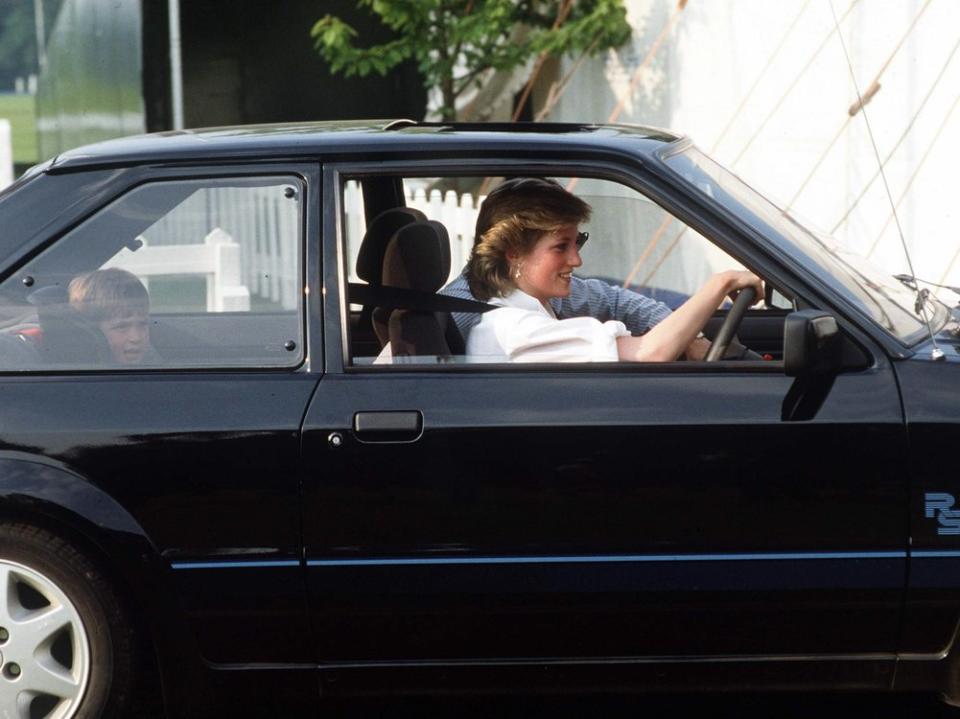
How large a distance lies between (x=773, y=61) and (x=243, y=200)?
7109 mm

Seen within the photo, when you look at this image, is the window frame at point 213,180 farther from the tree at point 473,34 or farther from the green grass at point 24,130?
the green grass at point 24,130

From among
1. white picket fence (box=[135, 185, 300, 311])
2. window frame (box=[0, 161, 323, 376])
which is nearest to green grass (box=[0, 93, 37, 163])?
white picket fence (box=[135, 185, 300, 311])

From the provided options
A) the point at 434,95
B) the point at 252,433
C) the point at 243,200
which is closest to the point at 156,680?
the point at 252,433

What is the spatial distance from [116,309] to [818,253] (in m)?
1.81

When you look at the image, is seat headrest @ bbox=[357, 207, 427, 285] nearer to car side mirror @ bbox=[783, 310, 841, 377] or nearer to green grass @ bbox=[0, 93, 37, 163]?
car side mirror @ bbox=[783, 310, 841, 377]

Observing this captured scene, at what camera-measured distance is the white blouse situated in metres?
4.14

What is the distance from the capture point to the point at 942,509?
3.86 meters

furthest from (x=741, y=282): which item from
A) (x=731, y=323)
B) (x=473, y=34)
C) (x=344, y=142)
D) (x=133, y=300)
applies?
(x=473, y=34)

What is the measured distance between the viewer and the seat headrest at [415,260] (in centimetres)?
432

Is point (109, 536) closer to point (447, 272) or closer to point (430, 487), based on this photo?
point (430, 487)

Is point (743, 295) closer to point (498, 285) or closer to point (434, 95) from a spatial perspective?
point (498, 285)

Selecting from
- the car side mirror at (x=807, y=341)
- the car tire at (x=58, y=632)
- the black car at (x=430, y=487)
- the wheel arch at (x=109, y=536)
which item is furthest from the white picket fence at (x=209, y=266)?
the car side mirror at (x=807, y=341)

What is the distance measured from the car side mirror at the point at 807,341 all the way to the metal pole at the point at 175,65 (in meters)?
11.5

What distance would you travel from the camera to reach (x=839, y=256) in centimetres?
441
